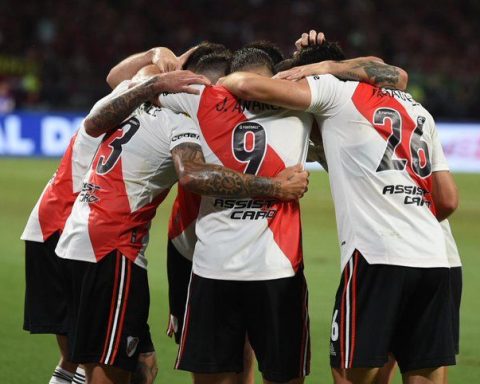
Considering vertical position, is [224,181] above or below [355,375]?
A: above

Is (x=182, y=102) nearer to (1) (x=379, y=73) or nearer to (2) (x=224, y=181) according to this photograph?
(2) (x=224, y=181)

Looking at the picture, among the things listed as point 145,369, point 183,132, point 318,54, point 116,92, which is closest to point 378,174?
point 318,54

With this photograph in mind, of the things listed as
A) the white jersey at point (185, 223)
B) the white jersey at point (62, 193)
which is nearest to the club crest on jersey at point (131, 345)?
the white jersey at point (185, 223)

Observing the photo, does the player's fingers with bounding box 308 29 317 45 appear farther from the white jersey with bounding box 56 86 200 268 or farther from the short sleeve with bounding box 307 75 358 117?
the white jersey with bounding box 56 86 200 268

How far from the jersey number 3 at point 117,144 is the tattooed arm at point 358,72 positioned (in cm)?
76

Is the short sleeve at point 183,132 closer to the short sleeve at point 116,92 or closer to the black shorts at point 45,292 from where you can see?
the short sleeve at point 116,92

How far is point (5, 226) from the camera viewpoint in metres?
12.4

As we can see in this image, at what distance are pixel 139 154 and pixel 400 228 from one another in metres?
1.29

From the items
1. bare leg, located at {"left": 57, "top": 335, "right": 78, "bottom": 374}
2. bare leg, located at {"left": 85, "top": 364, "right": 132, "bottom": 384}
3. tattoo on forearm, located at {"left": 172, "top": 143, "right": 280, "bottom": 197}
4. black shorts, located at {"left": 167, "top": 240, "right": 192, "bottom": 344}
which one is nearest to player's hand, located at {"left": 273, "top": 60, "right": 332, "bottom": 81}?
tattoo on forearm, located at {"left": 172, "top": 143, "right": 280, "bottom": 197}

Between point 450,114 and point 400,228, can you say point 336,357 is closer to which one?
point 400,228

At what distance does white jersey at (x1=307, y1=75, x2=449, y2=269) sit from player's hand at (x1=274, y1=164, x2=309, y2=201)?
0.15 m

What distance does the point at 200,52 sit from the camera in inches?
203

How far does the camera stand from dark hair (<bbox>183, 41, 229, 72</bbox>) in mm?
5079

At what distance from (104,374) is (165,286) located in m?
4.36
